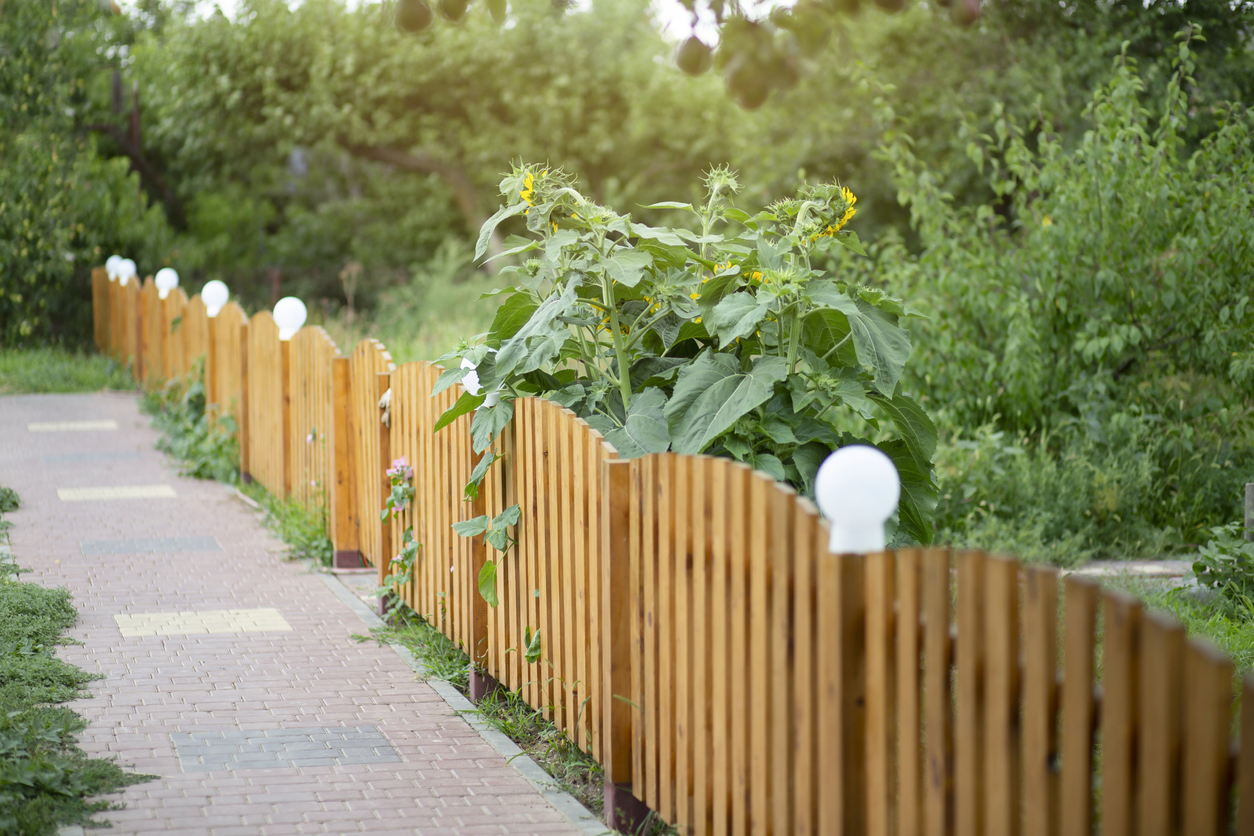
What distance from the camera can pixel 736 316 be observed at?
Answer: 3.89 m

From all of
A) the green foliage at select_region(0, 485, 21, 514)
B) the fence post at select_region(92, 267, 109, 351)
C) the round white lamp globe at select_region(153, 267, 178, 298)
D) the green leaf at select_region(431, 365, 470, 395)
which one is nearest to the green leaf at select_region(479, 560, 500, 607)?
the green leaf at select_region(431, 365, 470, 395)

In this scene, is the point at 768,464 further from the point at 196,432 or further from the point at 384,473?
the point at 196,432

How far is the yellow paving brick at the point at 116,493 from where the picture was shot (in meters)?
9.43

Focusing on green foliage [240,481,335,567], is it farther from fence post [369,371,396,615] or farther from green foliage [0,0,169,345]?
green foliage [0,0,169,345]

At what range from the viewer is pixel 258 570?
24.3ft

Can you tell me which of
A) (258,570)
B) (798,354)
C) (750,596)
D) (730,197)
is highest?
(730,197)

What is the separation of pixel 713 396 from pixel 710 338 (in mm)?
667

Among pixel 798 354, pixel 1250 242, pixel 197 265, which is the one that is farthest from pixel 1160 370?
pixel 197 265

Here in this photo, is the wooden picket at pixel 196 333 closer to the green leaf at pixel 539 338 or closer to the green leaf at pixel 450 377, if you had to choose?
the green leaf at pixel 450 377

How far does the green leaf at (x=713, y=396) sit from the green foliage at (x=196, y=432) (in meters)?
7.25

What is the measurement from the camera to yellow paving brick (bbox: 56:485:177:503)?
9.43 m

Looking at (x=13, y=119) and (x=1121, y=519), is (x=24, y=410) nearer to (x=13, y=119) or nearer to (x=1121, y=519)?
(x=13, y=119)

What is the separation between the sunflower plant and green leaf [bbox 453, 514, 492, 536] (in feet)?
0.84

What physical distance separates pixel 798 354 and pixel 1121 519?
429 centimetres
